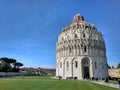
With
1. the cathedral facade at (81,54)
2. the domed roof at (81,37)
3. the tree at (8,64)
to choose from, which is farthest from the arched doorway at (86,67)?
the tree at (8,64)

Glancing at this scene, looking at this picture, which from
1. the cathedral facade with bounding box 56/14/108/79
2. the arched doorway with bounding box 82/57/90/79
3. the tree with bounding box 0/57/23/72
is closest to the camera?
the cathedral facade with bounding box 56/14/108/79

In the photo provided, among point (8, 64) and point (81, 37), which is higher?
point (81, 37)

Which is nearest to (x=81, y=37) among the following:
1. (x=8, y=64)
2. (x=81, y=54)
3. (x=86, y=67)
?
(x=81, y=54)

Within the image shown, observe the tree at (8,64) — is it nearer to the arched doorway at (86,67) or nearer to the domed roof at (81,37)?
the domed roof at (81,37)

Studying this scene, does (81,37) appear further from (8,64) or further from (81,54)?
(8,64)

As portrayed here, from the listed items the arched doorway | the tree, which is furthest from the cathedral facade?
the tree

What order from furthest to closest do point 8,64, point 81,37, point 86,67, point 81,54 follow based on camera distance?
point 8,64, point 81,37, point 86,67, point 81,54

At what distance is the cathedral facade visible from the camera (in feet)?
249

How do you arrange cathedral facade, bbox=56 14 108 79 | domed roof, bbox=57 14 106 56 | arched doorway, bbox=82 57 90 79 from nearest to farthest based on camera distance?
cathedral facade, bbox=56 14 108 79 < arched doorway, bbox=82 57 90 79 < domed roof, bbox=57 14 106 56

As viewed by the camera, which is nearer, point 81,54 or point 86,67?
point 81,54

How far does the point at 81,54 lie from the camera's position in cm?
7581

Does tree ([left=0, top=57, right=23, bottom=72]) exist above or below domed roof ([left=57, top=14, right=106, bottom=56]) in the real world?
below

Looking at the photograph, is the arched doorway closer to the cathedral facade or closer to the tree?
the cathedral facade

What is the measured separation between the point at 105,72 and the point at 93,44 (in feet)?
47.5
